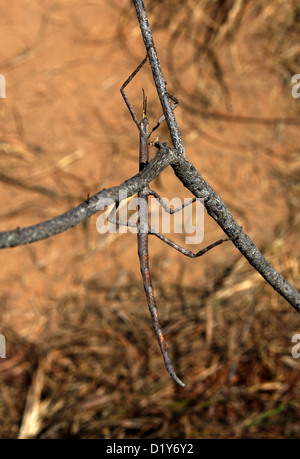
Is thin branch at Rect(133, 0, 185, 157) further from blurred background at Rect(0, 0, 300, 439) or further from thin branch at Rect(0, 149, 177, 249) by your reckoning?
blurred background at Rect(0, 0, 300, 439)

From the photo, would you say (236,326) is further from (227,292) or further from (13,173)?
(13,173)

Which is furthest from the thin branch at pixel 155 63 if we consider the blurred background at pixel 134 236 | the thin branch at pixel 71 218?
the blurred background at pixel 134 236

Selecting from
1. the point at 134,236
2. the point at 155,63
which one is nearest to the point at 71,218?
the point at 155,63

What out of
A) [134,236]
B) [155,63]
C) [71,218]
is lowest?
[71,218]

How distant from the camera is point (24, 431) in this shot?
1.26 meters

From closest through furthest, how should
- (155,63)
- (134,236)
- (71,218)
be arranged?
(71,218)
(155,63)
(134,236)

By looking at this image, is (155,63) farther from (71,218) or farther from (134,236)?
(134,236)

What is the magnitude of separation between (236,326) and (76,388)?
1.69 ft

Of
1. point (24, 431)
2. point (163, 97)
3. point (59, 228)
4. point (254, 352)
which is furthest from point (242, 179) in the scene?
point (59, 228)

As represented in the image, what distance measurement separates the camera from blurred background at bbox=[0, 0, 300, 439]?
4.43 ft

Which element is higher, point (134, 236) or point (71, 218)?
point (134, 236)

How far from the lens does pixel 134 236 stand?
1627 mm

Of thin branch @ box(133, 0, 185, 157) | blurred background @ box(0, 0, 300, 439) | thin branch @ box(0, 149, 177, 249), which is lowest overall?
thin branch @ box(0, 149, 177, 249)

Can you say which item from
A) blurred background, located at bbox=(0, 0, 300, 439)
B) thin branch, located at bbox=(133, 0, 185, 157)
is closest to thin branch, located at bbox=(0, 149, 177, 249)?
thin branch, located at bbox=(133, 0, 185, 157)
